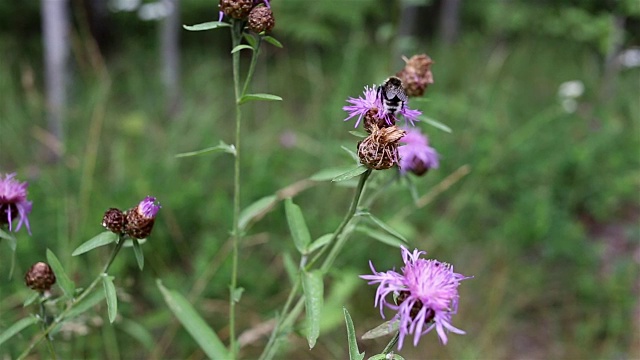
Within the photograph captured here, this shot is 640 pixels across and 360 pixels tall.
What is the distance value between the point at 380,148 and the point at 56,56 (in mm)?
3241

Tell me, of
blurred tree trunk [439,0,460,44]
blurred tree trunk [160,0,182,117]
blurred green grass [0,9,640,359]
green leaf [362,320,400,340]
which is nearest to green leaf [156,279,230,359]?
blurred green grass [0,9,640,359]

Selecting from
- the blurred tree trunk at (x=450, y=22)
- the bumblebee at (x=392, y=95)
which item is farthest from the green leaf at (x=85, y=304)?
the blurred tree trunk at (x=450, y=22)

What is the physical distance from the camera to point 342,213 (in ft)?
9.93

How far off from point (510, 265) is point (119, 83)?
4.13 m

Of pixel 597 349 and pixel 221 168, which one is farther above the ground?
pixel 221 168

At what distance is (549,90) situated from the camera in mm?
5844

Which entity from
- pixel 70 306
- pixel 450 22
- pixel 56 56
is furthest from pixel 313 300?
pixel 450 22

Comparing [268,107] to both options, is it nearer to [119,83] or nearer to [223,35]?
[119,83]

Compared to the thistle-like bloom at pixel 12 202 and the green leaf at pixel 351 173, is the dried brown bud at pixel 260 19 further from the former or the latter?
the thistle-like bloom at pixel 12 202

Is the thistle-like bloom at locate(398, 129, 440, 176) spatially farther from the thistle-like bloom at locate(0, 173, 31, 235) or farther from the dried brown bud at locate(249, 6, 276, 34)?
the thistle-like bloom at locate(0, 173, 31, 235)

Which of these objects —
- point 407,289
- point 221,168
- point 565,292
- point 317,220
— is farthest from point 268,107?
point 407,289

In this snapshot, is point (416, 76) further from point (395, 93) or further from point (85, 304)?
point (85, 304)

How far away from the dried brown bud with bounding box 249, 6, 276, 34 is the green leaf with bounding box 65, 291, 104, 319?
587mm

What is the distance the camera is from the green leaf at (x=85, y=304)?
119cm
